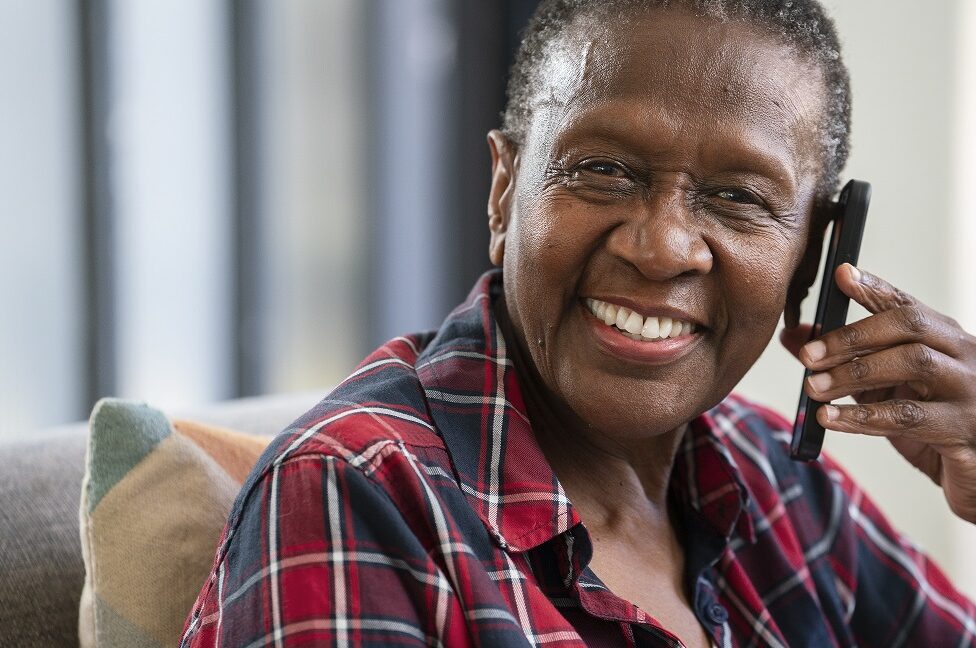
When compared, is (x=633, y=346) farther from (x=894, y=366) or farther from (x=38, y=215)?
(x=38, y=215)

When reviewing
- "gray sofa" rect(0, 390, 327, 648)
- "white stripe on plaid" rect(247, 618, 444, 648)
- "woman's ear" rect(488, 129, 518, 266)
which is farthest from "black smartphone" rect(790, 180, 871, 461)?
"gray sofa" rect(0, 390, 327, 648)

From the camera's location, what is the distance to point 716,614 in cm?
123

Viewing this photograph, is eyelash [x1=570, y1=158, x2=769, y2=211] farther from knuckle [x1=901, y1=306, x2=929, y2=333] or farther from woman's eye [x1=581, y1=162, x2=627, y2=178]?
knuckle [x1=901, y1=306, x2=929, y2=333]

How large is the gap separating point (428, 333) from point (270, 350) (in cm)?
168

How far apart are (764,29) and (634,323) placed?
1.05 feet

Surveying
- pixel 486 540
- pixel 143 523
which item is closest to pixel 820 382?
pixel 486 540

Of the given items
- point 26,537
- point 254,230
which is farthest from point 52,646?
point 254,230

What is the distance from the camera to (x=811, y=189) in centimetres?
116

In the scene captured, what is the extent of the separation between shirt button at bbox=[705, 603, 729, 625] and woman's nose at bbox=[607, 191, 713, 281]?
418mm

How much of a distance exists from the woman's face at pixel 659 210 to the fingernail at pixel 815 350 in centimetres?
12

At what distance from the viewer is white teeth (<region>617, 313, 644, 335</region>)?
3.46 feet

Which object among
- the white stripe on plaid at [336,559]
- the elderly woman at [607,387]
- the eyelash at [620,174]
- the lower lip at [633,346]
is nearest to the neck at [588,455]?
the elderly woman at [607,387]

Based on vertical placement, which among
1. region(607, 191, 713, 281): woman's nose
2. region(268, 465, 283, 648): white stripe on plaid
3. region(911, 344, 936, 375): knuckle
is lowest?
region(268, 465, 283, 648): white stripe on plaid

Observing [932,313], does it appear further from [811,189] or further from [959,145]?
[959,145]
